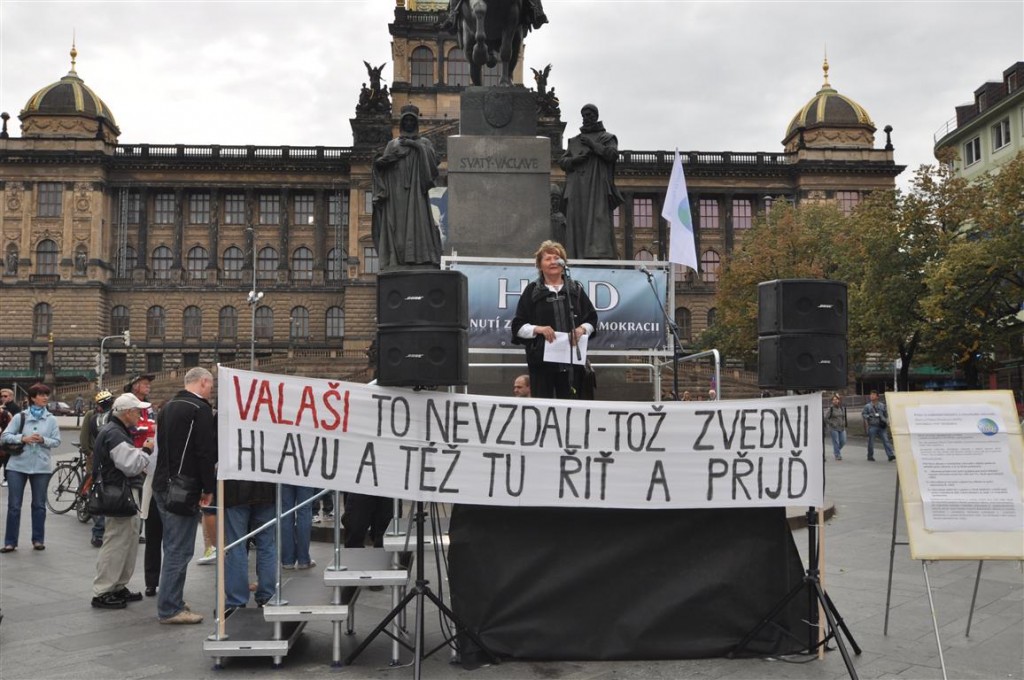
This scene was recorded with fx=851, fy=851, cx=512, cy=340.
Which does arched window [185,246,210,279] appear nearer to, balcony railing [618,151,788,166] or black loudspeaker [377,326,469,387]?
balcony railing [618,151,788,166]

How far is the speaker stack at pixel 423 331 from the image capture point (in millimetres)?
5078

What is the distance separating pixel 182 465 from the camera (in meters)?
6.50

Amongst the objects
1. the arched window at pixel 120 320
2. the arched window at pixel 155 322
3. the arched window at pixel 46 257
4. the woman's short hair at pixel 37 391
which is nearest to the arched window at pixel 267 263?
the arched window at pixel 155 322

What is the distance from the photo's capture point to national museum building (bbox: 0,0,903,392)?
207 ft

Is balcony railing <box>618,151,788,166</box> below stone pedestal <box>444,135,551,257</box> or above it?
above

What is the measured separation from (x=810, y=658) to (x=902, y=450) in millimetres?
1427

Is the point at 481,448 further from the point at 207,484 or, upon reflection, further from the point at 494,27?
the point at 494,27

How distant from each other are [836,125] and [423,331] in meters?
69.8

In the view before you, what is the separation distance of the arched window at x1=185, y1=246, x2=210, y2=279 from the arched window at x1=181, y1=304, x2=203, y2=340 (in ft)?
8.47

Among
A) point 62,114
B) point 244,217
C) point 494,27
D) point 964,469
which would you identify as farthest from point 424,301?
point 62,114

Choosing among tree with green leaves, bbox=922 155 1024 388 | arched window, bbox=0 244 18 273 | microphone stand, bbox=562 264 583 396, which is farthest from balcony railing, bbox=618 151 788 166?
microphone stand, bbox=562 264 583 396

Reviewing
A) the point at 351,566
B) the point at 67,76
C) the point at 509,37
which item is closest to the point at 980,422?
the point at 351,566

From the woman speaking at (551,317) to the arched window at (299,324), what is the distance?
201 ft

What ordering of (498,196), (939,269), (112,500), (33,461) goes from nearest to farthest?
(112,500) < (33,461) < (498,196) < (939,269)
